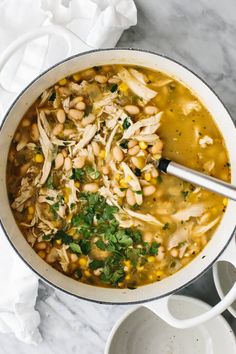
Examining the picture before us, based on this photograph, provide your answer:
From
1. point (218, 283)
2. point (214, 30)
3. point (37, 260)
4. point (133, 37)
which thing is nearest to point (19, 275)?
point (37, 260)

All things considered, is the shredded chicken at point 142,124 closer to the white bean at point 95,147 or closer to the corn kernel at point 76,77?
the white bean at point 95,147

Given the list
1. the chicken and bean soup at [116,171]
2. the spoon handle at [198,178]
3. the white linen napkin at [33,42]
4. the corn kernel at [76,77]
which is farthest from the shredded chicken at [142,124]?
the white linen napkin at [33,42]

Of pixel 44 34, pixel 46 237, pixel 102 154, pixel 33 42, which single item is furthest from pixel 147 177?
pixel 33 42

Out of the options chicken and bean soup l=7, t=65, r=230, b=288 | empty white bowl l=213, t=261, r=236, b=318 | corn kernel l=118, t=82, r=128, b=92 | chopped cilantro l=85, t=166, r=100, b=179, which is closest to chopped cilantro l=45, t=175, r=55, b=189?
chicken and bean soup l=7, t=65, r=230, b=288

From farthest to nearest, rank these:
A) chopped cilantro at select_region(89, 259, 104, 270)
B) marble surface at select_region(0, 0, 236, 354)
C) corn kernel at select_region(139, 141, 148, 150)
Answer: marble surface at select_region(0, 0, 236, 354)
chopped cilantro at select_region(89, 259, 104, 270)
corn kernel at select_region(139, 141, 148, 150)

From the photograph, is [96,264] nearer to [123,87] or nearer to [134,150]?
[134,150]

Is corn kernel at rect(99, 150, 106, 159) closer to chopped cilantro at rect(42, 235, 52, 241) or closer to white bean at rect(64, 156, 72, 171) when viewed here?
white bean at rect(64, 156, 72, 171)

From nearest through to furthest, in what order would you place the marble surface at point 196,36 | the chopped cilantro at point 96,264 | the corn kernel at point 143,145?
the corn kernel at point 143,145
the chopped cilantro at point 96,264
the marble surface at point 196,36
